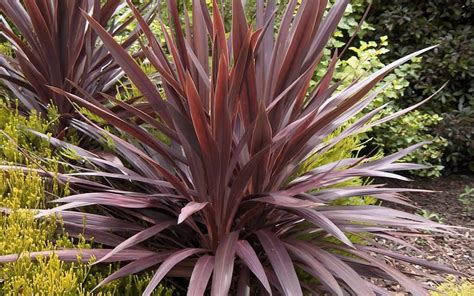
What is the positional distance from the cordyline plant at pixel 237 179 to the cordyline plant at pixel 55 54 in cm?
86

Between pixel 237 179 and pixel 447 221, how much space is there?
2.81m

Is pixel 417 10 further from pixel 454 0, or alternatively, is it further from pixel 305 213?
pixel 305 213

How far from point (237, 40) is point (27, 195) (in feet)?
3.48

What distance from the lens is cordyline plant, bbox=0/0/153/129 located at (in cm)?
308

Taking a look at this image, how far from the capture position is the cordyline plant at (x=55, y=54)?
10.1 ft

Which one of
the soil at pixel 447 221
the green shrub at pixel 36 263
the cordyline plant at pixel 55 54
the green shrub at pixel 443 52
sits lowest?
the green shrub at pixel 36 263

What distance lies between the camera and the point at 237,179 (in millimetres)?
2111

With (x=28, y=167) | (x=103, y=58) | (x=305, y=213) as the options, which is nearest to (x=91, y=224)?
(x=28, y=167)

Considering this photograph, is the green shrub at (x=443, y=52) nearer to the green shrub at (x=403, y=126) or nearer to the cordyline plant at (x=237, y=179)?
the green shrub at (x=403, y=126)

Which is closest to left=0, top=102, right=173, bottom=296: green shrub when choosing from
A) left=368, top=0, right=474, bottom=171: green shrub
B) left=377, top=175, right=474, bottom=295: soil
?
left=377, top=175, right=474, bottom=295: soil

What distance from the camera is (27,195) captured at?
7.59ft

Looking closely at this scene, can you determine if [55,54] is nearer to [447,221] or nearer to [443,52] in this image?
[447,221]

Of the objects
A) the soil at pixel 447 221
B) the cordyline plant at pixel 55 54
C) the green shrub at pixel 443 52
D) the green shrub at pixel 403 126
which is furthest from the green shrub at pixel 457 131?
the cordyline plant at pixel 55 54

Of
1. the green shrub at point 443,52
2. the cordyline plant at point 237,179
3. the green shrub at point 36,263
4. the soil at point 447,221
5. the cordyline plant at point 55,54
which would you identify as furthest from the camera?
the green shrub at point 443,52
